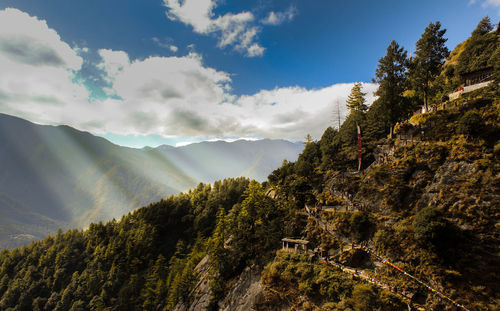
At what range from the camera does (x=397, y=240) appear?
68.2ft

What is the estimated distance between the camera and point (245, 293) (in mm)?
28000

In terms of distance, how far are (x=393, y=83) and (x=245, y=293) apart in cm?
4010

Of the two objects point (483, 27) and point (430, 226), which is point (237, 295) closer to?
point (430, 226)

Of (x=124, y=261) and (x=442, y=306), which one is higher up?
(x=442, y=306)

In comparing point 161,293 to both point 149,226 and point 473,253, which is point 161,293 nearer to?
point 149,226

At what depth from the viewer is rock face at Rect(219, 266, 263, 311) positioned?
2558cm

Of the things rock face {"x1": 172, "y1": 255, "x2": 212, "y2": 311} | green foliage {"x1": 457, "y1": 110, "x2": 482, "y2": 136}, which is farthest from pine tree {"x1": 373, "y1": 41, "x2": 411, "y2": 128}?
rock face {"x1": 172, "y1": 255, "x2": 212, "y2": 311}

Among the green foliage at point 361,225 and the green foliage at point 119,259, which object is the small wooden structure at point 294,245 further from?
the green foliage at point 119,259

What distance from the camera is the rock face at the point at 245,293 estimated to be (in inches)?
1007

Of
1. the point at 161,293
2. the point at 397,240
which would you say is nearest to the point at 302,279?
the point at 397,240

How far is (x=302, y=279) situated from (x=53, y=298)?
98059 mm

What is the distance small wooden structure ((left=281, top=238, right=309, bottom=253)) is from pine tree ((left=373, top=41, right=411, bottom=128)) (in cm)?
2416

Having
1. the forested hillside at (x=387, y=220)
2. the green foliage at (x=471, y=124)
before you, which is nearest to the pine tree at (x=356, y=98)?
the forested hillside at (x=387, y=220)

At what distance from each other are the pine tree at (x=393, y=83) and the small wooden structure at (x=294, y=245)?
2416 cm
